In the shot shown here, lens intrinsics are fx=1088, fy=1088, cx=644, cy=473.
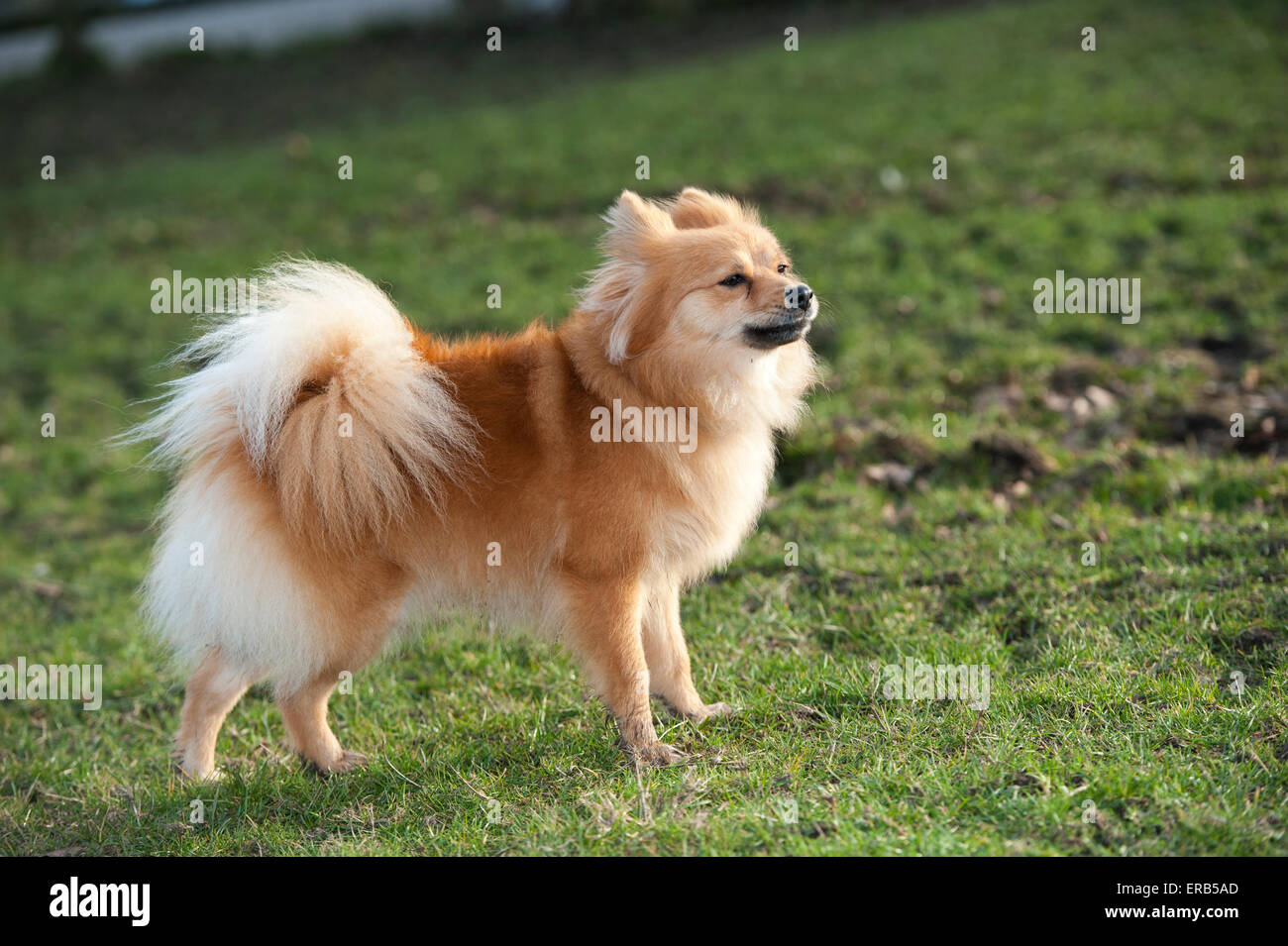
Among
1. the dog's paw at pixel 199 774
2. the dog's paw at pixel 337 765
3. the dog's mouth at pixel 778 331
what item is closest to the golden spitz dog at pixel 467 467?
the dog's mouth at pixel 778 331

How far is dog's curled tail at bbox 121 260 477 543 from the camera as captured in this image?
377 cm

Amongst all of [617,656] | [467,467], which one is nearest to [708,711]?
[617,656]

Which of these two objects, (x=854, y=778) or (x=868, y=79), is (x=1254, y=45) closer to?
(x=868, y=79)

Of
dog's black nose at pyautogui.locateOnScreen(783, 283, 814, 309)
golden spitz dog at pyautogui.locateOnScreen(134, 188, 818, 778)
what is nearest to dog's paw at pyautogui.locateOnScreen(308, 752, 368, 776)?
golden spitz dog at pyautogui.locateOnScreen(134, 188, 818, 778)

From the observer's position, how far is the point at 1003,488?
5844 mm

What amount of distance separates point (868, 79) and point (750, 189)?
336 centimetres

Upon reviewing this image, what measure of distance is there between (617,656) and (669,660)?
1.50ft

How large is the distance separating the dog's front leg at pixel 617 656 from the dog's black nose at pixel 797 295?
115 centimetres

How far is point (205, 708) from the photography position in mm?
4199

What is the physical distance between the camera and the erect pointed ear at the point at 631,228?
409cm

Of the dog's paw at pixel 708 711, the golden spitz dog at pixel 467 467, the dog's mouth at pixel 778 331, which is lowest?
the dog's paw at pixel 708 711

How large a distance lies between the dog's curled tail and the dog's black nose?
4.02 ft

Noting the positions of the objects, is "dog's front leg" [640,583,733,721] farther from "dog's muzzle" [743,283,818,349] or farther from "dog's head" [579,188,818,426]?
"dog's muzzle" [743,283,818,349]

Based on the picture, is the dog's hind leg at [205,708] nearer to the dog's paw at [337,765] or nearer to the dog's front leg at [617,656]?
the dog's paw at [337,765]
